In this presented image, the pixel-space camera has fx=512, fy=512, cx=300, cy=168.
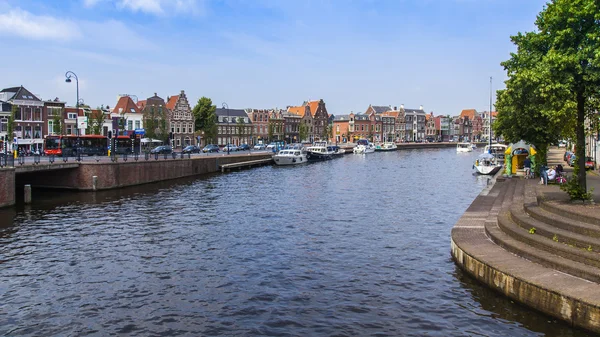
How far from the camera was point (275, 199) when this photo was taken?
42.1 meters

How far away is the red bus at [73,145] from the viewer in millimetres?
68500

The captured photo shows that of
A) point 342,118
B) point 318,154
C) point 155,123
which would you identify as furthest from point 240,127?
point 342,118

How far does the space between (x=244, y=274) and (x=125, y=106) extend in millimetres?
99057

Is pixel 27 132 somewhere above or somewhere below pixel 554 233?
above

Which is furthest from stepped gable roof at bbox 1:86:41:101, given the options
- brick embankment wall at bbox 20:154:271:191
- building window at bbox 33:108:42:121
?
brick embankment wall at bbox 20:154:271:191

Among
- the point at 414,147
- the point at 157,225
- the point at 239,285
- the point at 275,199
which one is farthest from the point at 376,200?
the point at 414,147

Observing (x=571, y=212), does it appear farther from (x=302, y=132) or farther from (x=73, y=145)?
(x=302, y=132)

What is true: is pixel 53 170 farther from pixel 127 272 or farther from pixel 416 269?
pixel 416 269

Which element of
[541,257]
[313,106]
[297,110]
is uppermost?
[313,106]

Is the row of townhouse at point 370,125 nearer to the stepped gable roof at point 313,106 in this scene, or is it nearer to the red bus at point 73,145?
the stepped gable roof at point 313,106

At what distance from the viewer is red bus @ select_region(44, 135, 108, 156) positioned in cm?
6850

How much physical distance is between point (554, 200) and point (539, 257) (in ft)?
23.7

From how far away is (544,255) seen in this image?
631 inches

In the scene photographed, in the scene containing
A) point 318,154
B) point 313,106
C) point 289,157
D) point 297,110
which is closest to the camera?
point 289,157
